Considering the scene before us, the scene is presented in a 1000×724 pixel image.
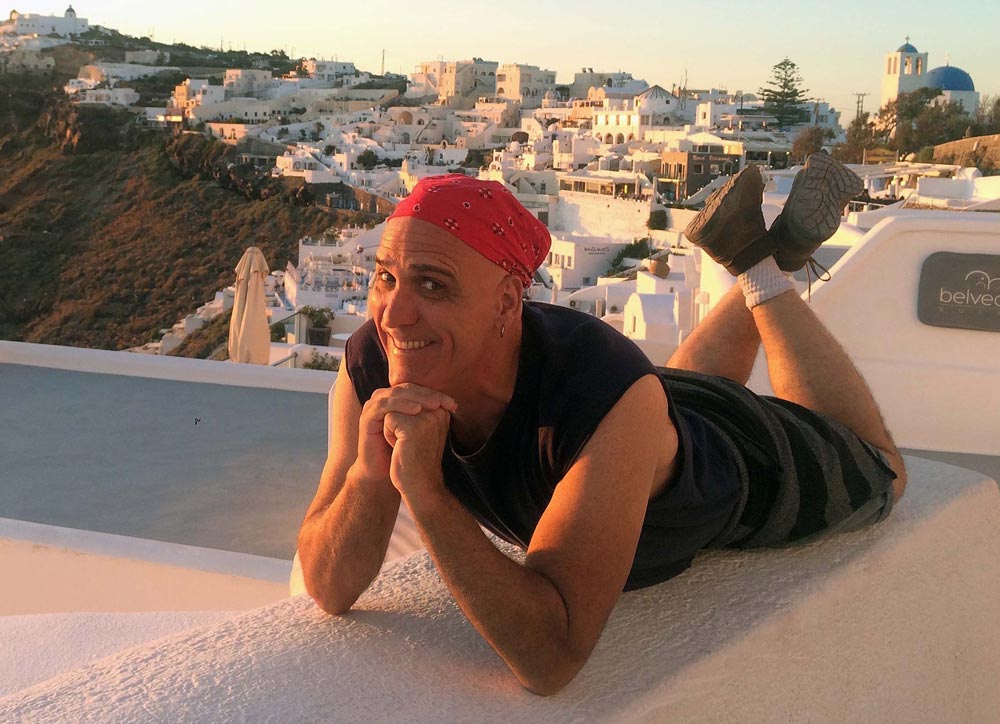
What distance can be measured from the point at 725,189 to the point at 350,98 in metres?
74.7

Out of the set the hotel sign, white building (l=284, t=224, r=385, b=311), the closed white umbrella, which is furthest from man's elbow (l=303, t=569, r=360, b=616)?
white building (l=284, t=224, r=385, b=311)

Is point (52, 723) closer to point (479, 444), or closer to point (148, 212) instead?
point (479, 444)

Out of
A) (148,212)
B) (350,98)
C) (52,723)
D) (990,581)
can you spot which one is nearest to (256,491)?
(990,581)

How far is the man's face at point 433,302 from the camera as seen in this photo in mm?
1112

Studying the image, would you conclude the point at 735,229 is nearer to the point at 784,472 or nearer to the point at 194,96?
the point at 784,472

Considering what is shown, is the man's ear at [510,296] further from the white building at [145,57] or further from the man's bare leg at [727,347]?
the white building at [145,57]

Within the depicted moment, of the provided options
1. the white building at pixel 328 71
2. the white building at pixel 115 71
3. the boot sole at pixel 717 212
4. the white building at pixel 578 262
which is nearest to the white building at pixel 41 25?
the white building at pixel 115 71

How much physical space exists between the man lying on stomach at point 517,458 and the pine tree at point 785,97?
54.7 meters

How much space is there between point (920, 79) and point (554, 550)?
4917 cm

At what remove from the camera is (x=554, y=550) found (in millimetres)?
1075

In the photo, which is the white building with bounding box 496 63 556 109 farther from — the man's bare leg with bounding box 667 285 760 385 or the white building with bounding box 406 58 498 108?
the man's bare leg with bounding box 667 285 760 385

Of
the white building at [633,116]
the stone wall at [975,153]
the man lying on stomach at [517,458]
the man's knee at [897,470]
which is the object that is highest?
the white building at [633,116]

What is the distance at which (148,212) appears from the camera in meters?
48.2

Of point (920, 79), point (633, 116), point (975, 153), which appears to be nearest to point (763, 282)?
point (975, 153)
